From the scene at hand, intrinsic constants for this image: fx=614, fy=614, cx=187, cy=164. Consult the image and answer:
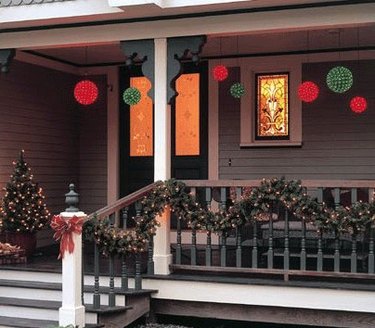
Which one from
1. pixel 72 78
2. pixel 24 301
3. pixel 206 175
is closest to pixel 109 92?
pixel 72 78

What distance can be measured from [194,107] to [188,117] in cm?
17

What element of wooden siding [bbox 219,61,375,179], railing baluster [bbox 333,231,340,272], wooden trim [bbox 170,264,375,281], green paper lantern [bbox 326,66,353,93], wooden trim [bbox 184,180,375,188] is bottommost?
wooden trim [bbox 170,264,375,281]

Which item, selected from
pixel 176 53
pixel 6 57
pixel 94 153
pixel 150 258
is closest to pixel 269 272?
pixel 150 258

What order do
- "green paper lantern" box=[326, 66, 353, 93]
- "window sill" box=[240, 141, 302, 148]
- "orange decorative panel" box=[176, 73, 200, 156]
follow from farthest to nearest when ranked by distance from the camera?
1. "orange decorative panel" box=[176, 73, 200, 156]
2. "window sill" box=[240, 141, 302, 148]
3. "green paper lantern" box=[326, 66, 353, 93]

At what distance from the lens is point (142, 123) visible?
9477mm

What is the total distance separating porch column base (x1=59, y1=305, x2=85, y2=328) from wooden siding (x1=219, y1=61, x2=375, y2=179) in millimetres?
3909

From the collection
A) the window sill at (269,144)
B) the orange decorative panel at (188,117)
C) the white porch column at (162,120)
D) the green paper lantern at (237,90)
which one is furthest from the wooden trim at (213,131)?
the white porch column at (162,120)

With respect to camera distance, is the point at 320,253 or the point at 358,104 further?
the point at 358,104

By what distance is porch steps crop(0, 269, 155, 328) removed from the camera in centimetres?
586

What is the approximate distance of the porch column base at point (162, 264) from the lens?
6676mm

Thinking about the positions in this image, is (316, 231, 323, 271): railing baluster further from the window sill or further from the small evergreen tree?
the small evergreen tree

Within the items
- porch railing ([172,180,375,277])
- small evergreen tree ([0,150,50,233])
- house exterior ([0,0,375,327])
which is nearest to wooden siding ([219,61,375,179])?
house exterior ([0,0,375,327])

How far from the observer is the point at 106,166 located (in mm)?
9641

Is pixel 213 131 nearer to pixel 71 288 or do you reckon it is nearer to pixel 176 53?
pixel 176 53
